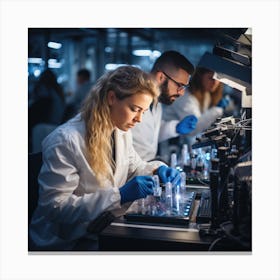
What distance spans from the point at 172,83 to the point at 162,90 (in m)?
0.07

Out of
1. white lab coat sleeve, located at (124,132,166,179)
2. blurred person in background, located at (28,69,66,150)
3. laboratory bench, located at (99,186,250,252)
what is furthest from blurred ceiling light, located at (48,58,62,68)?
laboratory bench, located at (99,186,250,252)

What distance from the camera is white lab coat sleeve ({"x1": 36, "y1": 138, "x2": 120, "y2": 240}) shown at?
74.5 inches

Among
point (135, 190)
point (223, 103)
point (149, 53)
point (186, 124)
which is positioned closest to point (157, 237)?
point (135, 190)

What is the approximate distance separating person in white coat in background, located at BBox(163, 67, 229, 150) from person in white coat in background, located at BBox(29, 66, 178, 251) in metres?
0.42

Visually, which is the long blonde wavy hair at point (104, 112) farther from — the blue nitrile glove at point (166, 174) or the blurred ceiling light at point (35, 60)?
the blurred ceiling light at point (35, 60)

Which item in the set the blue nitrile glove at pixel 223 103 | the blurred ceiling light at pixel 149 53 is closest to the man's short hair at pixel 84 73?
the blurred ceiling light at pixel 149 53

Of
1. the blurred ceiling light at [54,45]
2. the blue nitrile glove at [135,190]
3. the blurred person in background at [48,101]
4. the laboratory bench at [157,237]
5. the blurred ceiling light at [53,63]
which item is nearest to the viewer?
the laboratory bench at [157,237]

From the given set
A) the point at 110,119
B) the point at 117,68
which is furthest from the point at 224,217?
the point at 117,68

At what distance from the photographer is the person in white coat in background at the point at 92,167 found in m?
1.91

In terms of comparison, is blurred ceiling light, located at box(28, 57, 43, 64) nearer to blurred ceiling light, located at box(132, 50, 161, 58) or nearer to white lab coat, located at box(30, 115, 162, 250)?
white lab coat, located at box(30, 115, 162, 250)

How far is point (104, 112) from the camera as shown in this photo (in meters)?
2.05

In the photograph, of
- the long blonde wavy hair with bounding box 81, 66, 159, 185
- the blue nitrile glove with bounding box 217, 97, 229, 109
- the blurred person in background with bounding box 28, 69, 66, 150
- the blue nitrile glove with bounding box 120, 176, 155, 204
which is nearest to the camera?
the blue nitrile glove with bounding box 120, 176, 155, 204

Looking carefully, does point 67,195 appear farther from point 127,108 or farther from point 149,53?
point 149,53
